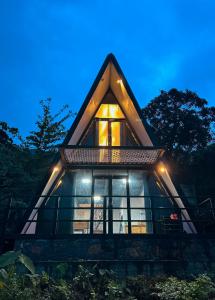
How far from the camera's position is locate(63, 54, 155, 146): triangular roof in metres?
9.66

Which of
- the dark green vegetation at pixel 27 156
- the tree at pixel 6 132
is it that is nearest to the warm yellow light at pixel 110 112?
the dark green vegetation at pixel 27 156

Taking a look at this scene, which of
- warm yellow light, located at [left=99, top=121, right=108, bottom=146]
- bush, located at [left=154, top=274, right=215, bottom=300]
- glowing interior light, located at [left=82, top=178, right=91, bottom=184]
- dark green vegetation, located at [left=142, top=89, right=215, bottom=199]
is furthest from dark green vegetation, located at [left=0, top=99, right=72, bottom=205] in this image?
dark green vegetation, located at [left=142, top=89, right=215, bottom=199]

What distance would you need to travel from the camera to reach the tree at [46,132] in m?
18.4

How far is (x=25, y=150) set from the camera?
1698cm

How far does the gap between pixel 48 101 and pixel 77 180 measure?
39.4 feet

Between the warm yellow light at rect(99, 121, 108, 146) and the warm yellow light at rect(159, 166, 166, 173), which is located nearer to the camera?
the warm yellow light at rect(159, 166, 166, 173)

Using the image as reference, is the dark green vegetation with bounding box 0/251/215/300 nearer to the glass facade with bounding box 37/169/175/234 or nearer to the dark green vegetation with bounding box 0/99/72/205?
the glass facade with bounding box 37/169/175/234

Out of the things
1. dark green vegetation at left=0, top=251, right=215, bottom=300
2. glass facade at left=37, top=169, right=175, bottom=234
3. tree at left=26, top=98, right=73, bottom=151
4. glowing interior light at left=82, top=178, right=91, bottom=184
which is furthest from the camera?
tree at left=26, top=98, right=73, bottom=151

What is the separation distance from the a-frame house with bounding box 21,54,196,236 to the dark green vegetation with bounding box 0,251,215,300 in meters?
3.65

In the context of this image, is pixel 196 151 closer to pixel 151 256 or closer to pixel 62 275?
pixel 151 256

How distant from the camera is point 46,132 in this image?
1911cm

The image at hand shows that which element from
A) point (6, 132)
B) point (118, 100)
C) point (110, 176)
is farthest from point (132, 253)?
point (6, 132)

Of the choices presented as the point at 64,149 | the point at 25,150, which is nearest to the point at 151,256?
the point at 64,149

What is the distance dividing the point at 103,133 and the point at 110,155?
214 centimetres
